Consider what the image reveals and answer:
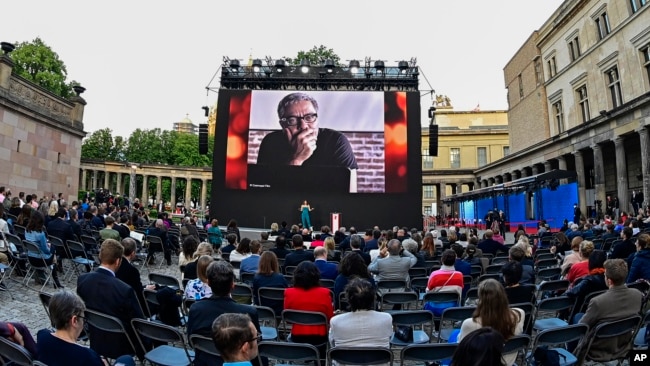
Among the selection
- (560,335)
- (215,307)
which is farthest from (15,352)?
(560,335)

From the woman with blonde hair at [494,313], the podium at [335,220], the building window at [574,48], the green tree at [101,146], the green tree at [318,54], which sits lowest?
the woman with blonde hair at [494,313]

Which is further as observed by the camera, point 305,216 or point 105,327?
point 305,216

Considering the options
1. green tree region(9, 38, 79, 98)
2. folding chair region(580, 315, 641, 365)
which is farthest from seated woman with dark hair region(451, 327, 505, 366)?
green tree region(9, 38, 79, 98)

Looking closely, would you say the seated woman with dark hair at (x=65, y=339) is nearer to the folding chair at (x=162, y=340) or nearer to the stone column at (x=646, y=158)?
the folding chair at (x=162, y=340)

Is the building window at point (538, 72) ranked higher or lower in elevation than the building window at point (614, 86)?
higher

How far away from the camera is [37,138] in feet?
53.5

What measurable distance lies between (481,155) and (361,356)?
48.8 metres

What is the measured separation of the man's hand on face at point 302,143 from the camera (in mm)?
19531

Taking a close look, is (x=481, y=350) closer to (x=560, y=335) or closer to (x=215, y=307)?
(x=560, y=335)

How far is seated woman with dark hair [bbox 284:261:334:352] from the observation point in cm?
385

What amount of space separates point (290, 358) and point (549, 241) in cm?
1201

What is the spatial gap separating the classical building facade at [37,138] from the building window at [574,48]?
29092 mm

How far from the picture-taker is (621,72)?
73.3 feet

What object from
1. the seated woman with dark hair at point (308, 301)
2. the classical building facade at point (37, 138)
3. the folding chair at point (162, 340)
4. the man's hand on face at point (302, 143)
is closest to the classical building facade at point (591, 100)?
the man's hand on face at point (302, 143)
